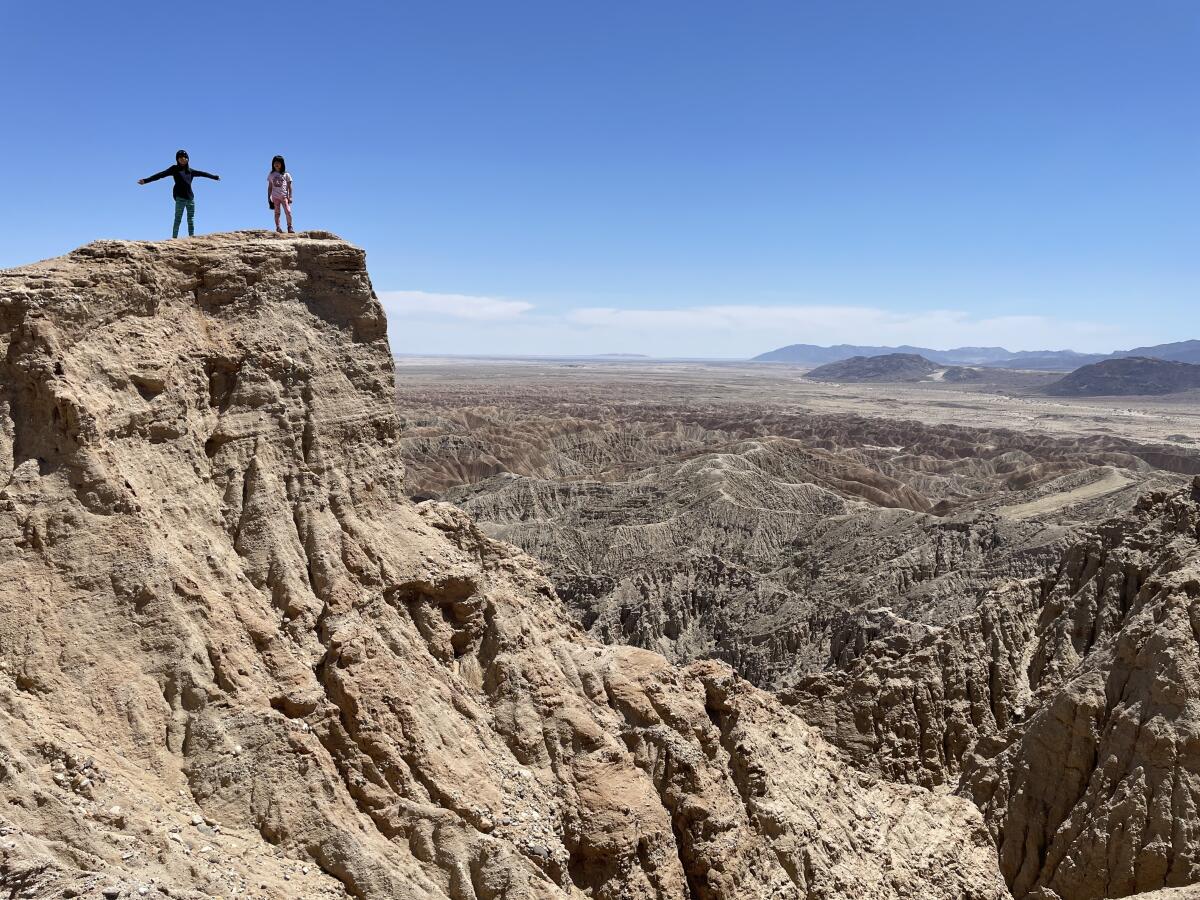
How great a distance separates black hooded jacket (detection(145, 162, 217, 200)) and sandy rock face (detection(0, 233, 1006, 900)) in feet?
2.57

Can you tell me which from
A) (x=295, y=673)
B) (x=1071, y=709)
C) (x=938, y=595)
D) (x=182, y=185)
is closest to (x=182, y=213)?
(x=182, y=185)

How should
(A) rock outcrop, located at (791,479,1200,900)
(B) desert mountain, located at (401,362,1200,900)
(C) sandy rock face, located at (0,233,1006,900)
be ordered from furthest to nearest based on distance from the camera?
(B) desert mountain, located at (401,362,1200,900), (A) rock outcrop, located at (791,479,1200,900), (C) sandy rock face, located at (0,233,1006,900)

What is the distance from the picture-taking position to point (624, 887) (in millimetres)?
11617

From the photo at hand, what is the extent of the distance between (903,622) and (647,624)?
42.6ft

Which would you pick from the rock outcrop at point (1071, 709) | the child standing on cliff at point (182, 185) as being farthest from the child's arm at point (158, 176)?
the rock outcrop at point (1071, 709)

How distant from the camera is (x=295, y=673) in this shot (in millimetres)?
10492

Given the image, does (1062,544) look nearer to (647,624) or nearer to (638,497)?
(647,624)

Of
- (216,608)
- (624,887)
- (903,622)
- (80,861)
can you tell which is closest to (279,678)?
(216,608)

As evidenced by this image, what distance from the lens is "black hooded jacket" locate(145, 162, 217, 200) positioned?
12.2 metres

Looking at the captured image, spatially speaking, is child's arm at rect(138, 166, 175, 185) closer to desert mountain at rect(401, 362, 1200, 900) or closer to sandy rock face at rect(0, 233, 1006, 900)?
sandy rock face at rect(0, 233, 1006, 900)

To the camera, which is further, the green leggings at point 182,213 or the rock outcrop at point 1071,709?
the rock outcrop at point 1071,709

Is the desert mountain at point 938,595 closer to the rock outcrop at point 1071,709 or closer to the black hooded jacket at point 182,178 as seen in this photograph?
the rock outcrop at point 1071,709

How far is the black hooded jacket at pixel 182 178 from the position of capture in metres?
12.2

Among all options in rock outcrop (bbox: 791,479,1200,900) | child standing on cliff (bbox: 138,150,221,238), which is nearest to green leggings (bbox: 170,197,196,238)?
child standing on cliff (bbox: 138,150,221,238)
